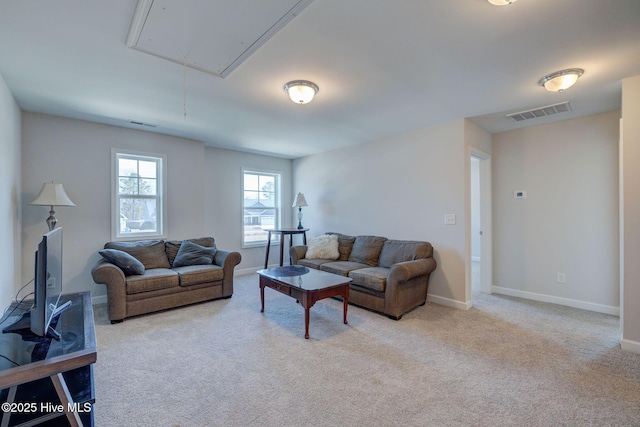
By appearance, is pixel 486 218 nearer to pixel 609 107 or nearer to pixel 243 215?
pixel 609 107

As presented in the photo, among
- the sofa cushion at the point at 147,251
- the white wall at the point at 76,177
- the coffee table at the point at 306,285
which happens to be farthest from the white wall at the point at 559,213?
the white wall at the point at 76,177

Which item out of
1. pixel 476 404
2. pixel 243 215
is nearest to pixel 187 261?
pixel 243 215

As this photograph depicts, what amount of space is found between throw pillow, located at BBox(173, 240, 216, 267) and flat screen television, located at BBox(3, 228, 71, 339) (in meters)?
1.96

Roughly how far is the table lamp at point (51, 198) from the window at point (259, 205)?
277cm

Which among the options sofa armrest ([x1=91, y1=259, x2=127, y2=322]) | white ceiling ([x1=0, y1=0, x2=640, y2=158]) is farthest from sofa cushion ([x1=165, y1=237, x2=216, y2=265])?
white ceiling ([x1=0, y1=0, x2=640, y2=158])

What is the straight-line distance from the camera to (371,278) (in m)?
3.45

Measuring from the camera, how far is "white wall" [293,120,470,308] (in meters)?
3.69

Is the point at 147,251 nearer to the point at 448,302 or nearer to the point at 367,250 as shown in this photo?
the point at 367,250

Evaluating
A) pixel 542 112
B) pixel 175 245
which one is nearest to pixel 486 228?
pixel 542 112

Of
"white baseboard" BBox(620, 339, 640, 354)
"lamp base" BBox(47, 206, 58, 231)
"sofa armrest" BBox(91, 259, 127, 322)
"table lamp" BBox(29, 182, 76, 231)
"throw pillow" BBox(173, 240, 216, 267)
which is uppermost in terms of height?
"table lamp" BBox(29, 182, 76, 231)

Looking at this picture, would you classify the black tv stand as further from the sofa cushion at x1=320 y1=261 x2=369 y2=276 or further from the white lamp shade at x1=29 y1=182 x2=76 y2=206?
the sofa cushion at x1=320 y1=261 x2=369 y2=276

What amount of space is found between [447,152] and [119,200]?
464 cm

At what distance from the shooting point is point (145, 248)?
3.99 m

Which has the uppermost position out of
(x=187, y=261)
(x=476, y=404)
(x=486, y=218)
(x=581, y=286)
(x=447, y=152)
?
(x=447, y=152)
